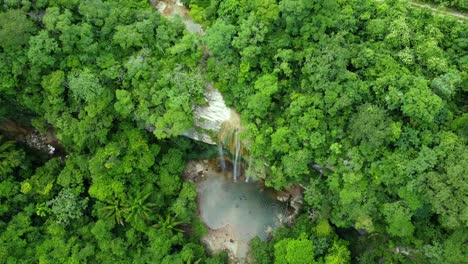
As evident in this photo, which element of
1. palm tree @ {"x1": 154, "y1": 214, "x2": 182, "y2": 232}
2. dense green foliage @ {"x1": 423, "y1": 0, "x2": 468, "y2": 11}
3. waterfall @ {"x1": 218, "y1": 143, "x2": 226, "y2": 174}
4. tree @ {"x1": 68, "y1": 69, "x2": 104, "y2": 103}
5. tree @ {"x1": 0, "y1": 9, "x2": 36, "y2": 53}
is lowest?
palm tree @ {"x1": 154, "y1": 214, "x2": 182, "y2": 232}

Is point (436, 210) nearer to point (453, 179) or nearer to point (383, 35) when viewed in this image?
point (453, 179)

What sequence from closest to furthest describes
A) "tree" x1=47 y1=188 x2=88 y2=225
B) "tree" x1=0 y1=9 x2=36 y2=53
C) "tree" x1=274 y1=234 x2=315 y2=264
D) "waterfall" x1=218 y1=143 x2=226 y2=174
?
"tree" x1=0 y1=9 x2=36 y2=53 → "tree" x1=274 y1=234 x2=315 y2=264 → "tree" x1=47 y1=188 x2=88 y2=225 → "waterfall" x1=218 y1=143 x2=226 y2=174

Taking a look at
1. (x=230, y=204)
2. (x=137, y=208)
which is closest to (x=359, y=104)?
(x=230, y=204)

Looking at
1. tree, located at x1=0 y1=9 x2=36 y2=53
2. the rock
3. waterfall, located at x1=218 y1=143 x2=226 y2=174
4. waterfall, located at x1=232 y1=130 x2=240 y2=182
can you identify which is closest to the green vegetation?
tree, located at x1=0 y1=9 x2=36 y2=53

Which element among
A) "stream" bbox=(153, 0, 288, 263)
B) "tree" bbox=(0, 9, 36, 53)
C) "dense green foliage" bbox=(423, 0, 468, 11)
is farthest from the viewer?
"stream" bbox=(153, 0, 288, 263)

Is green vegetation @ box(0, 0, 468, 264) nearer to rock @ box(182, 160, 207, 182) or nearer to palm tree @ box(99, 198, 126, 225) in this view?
palm tree @ box(99, 198, 126, 225)

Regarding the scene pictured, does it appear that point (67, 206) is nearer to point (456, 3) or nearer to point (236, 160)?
point (236, 160)

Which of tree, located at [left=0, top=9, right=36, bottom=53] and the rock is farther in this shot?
the rock

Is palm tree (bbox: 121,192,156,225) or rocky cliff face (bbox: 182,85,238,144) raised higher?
rocky cliff face (bbox: 182,85,238,144)

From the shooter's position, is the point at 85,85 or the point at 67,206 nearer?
the point at 85,85
